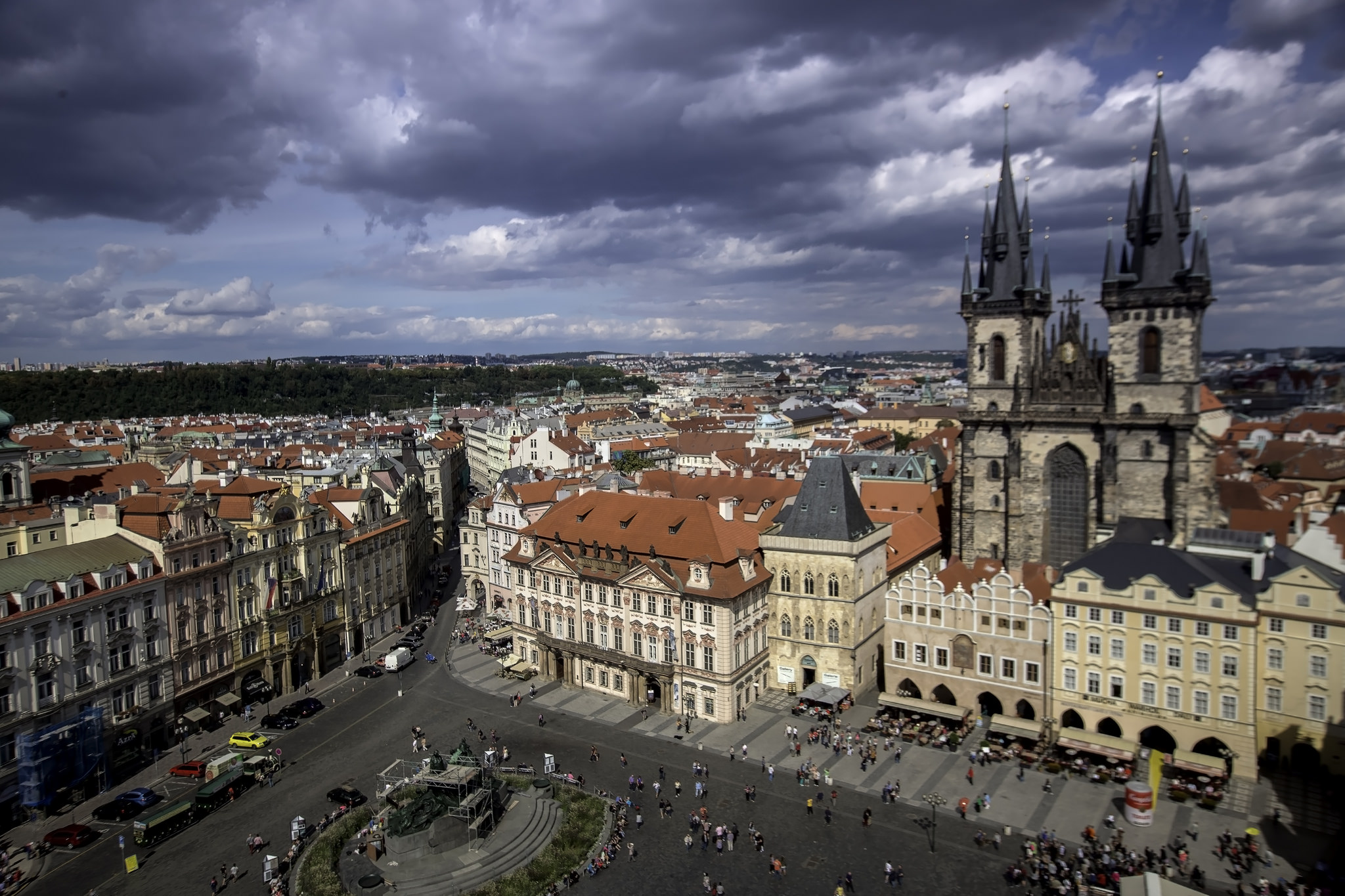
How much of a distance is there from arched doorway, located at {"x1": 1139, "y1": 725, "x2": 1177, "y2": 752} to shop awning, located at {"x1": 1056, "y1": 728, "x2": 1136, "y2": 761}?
174 cm

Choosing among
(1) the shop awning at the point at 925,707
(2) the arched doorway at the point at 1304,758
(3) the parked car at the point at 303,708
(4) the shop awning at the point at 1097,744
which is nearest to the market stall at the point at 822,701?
(1) the shop awning at the point at 925,707

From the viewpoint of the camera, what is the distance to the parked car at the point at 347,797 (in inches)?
1842

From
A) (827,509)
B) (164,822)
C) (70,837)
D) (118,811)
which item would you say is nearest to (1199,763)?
(827,509)

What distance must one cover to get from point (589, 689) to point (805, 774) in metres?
20.4

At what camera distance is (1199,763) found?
46.4 m

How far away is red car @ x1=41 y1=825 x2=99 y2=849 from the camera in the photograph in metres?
43.1

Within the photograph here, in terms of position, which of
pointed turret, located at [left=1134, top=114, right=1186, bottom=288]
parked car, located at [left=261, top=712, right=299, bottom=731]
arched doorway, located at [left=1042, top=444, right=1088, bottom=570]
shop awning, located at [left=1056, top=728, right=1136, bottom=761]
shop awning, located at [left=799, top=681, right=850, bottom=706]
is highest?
pointed turret, located at [left=1134, top=114, right=1186, bottom=288]

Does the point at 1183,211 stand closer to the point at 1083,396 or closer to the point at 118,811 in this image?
the point at 1083,396

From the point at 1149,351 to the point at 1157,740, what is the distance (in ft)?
99.5

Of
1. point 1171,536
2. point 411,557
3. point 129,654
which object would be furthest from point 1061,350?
point 129,654

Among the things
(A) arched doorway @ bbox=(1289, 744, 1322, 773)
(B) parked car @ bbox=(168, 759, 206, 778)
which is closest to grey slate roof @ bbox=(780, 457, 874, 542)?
(A) arched doorway @ bbox=(1289, 744, 1322, 773)

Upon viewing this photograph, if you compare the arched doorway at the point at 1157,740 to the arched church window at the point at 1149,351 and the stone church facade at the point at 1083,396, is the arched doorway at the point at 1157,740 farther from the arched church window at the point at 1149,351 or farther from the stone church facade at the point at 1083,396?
the arched church window at the point at 1149,351

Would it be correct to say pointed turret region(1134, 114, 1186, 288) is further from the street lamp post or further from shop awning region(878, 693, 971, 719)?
the street lamp post

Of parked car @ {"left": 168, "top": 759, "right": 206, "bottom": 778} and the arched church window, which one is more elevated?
the arched church window
